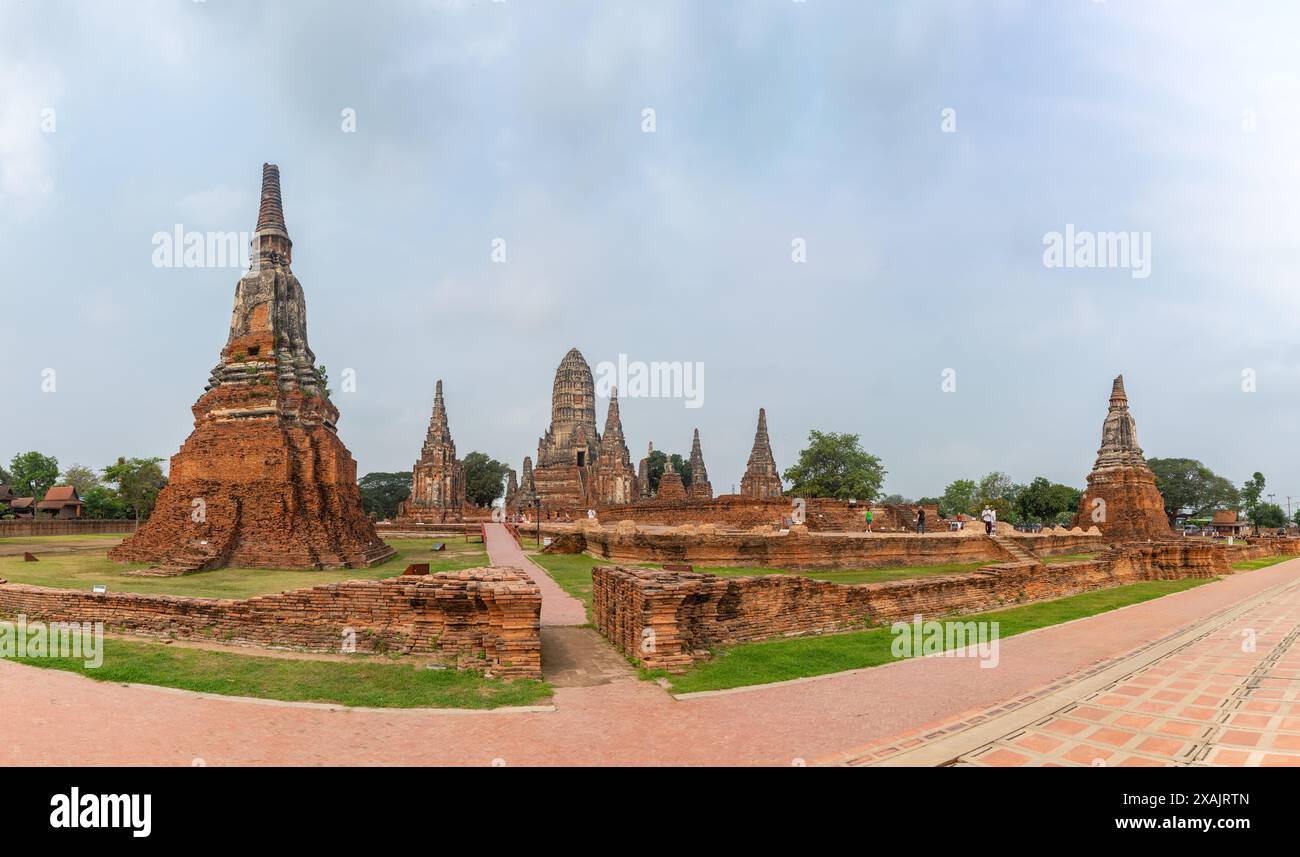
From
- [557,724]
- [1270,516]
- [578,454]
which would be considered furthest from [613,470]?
[1270,516]

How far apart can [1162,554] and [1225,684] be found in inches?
741

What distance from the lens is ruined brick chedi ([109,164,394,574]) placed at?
17797 millimetres

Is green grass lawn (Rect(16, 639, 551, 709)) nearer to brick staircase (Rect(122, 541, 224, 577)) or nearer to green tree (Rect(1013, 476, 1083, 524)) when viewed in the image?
brick staircase (Rect(122, 541, 224, 577))

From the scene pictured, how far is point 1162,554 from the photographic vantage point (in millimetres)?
22266

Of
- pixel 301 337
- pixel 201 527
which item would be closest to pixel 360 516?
pixel 201 527

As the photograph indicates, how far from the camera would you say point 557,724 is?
19.8ft

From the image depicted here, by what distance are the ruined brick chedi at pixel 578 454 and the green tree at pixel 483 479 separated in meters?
11.1

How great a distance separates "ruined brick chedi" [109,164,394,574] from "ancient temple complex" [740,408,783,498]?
39.6 m

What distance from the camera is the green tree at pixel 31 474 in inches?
2227

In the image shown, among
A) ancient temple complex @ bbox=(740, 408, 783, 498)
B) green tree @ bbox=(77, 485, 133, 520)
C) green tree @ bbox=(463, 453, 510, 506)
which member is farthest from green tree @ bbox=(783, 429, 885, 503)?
green tree @ bbox=(77, 485, 133, 520)

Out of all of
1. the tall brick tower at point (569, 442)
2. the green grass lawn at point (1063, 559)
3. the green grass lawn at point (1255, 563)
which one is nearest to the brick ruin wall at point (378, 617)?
the green grass lawn at point (1063, 559)

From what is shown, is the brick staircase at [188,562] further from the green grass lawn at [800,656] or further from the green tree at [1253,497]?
the green tree at [1253,497]

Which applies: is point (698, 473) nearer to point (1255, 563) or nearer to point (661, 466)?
point (661, 466)
